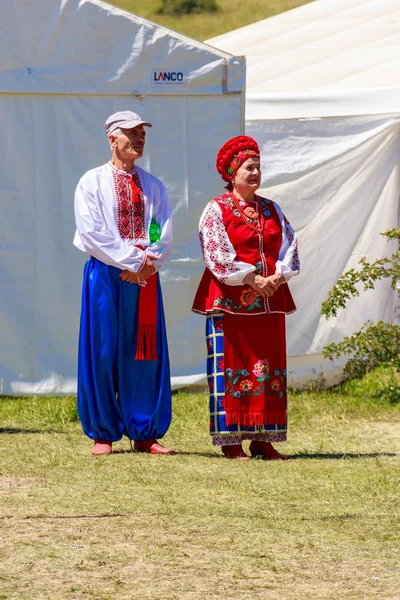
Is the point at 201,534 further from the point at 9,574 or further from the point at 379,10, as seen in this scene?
the point at 379,10

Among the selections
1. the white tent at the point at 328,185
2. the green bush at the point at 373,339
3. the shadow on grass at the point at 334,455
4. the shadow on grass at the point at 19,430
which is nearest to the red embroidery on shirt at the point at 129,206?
the shadow on grass at the point at 334,455

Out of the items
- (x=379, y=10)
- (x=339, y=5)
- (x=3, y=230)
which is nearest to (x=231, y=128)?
(x=3, y=230)

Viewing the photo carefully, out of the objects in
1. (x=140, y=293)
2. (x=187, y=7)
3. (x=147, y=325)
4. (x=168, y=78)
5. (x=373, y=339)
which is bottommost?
(x=373, y=339)

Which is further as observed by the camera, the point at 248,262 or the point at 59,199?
the point at 59,199

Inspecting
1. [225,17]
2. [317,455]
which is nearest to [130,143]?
[317,455]

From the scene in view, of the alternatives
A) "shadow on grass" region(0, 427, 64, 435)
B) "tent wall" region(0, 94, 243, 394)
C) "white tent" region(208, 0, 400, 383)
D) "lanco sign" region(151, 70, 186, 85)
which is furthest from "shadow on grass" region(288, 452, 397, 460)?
"lanco sign" region(151, 70, 186, 85)

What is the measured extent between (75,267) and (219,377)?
230 cm

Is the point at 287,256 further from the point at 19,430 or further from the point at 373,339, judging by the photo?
the point at 373,339

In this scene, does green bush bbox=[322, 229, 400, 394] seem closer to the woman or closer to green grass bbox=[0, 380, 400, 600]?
green grass bbox=[0, 380, 400, 600]

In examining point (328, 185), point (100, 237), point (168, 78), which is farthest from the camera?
point (328, 185)

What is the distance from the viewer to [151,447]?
5.80 meters

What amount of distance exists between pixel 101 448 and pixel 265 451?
2.56 ft

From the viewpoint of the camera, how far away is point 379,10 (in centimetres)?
1095

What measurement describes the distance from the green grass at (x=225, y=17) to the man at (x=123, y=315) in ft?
75.2
